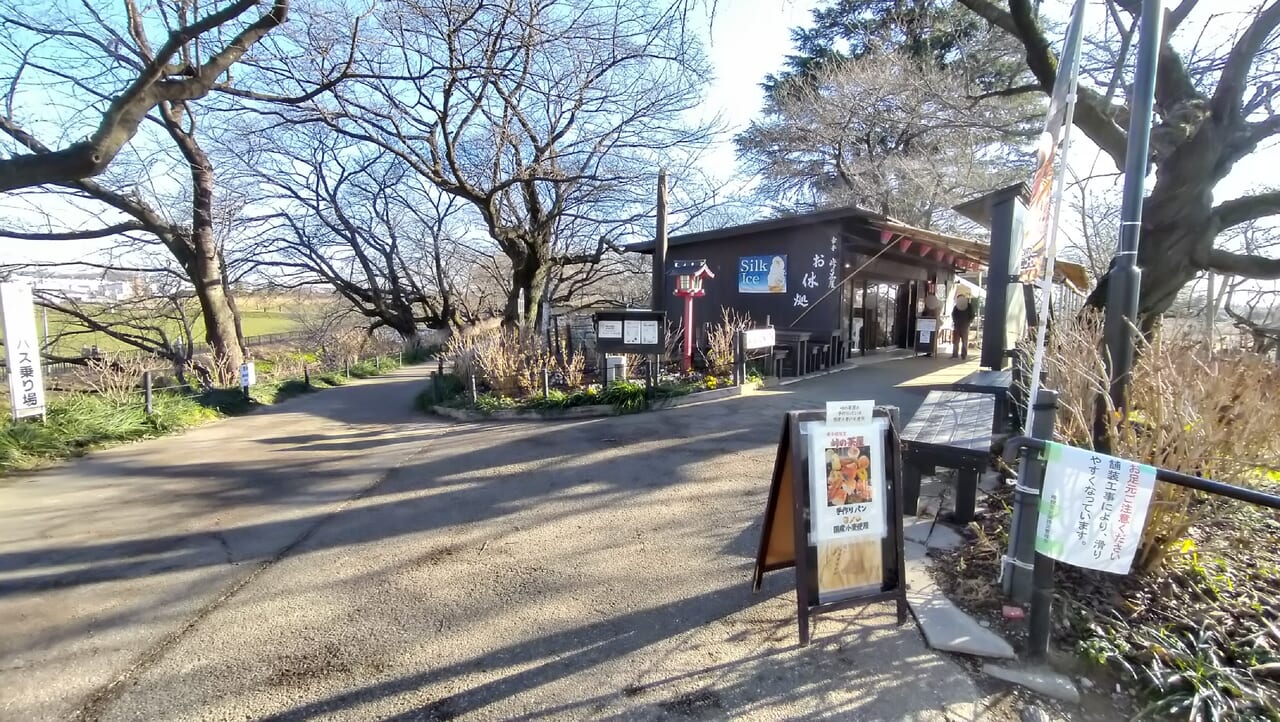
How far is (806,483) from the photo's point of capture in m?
2.73

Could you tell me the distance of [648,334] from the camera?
8.99m

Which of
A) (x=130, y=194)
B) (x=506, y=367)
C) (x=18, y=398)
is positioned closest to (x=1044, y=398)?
(x=506, y=367)

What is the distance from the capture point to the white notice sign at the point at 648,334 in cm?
898

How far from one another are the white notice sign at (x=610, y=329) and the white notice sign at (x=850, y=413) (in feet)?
21.0

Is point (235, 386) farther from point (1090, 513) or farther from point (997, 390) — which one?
point (1090, 513)

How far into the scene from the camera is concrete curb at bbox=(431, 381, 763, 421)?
845cm

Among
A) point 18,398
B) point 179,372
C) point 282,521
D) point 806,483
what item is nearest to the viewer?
point 806,483

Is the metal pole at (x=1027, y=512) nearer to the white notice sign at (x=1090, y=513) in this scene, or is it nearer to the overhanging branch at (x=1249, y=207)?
the white notice sign at (x=1090, y=513)

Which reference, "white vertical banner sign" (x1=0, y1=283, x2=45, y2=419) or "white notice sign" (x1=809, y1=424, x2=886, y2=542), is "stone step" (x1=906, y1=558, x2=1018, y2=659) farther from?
"white vertical banner sign" (x1=0, y1=283, x2=45, y2=419)

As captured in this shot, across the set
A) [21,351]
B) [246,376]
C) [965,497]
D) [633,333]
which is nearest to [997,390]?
[965,497]

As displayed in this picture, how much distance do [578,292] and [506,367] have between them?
21120 millimetres

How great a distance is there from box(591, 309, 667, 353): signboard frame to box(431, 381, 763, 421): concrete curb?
36.0 inches

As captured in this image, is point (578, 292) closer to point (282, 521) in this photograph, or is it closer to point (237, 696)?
point (282, 521)

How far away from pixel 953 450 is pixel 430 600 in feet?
10.8
